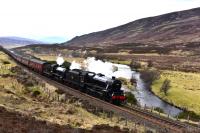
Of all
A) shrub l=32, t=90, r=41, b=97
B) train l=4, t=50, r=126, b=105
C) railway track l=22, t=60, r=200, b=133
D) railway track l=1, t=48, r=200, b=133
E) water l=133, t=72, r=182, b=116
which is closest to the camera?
railway track l=1, t=48, r=200, b=133

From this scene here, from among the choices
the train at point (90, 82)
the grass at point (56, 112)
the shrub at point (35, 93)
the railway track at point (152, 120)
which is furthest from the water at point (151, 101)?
the grass at point (56, 112)

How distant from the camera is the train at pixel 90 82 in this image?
187 feet

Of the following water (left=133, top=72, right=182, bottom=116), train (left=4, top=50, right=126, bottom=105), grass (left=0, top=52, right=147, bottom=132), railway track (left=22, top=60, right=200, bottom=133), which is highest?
train (left=4, top=50, right=126, bottom=105)

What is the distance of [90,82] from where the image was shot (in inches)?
2514

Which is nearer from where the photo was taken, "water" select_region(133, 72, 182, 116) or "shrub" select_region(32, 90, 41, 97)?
"shrub" select_region(32, 90, 41, 97)

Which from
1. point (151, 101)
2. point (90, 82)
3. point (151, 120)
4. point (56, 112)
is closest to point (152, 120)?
point (151, 120)

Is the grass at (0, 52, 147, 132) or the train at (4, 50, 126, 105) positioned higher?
the train at (4, 50, 126, 105)

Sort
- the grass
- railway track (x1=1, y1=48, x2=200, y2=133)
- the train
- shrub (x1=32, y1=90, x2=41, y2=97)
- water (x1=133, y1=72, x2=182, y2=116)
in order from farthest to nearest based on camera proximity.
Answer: water (x1=133, y1=72, x2=182, y2=116) < shrub (x1=32, y1=90, x2=41, y2=97) < the train < railway track (x1=1, y1=48, x2=200, y2=133) < the grass

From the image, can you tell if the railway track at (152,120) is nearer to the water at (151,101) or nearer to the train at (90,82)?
the train at (90,82)

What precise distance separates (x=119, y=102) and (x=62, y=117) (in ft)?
55.6

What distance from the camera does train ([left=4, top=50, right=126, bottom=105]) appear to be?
56.9m

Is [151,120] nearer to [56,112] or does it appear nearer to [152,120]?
[152,120]

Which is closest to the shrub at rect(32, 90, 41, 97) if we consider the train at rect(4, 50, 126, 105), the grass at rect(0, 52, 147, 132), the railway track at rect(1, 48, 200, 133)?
the grass at rect(0, 52, 147, 132)

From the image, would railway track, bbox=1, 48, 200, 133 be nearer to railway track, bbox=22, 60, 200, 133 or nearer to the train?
railway track, bbox=22, 60, 200, 133
